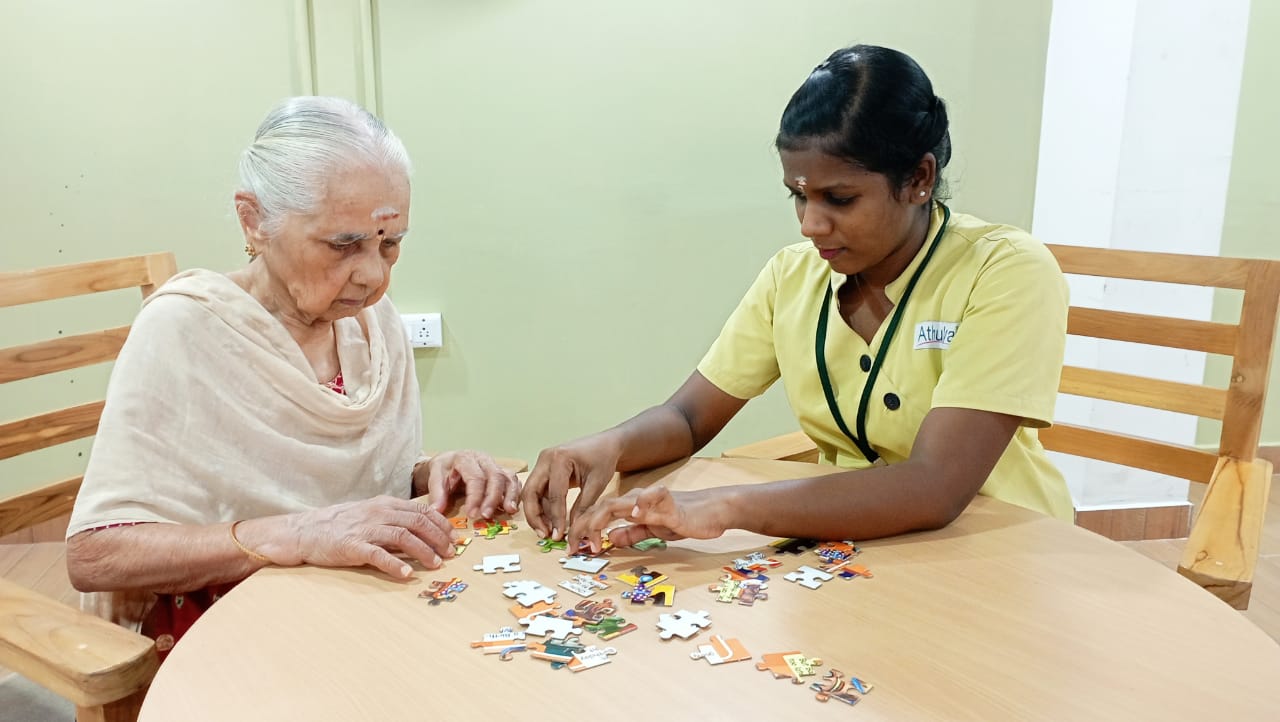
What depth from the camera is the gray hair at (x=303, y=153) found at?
75.7 inches

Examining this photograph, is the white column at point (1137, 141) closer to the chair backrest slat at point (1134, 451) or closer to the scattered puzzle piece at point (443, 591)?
the chair backrest slat at point (1134, 451)

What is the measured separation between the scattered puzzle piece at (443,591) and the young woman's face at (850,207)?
0.97 metres

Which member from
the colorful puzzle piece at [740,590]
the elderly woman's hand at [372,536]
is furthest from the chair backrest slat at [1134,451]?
the elderly woman's hand at [372,536]

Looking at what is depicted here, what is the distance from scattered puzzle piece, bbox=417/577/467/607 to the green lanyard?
3.08 feet

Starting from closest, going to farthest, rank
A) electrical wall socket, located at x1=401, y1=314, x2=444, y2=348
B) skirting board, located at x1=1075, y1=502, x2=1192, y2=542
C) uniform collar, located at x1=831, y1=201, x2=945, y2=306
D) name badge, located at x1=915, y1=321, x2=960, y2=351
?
1. name badge, located at x1=915, y1=321, x2=960, y2=351
2. uniform collar, located at x1=831, y1=201, x2=945, y2=306
3. electrical wall socket, located at x1=401, y1=314, x2=444, y2=348
4. skirting board, located at x1=1075, y1=502, x2=1192, y2=542

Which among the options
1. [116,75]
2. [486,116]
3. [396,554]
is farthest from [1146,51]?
[116,75]

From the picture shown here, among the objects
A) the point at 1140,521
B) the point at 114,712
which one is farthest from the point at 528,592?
the point at 1140,521

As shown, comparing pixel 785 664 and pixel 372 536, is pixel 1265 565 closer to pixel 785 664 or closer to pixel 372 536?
pixel 785 664

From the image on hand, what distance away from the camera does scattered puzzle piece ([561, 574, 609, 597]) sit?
165 cm

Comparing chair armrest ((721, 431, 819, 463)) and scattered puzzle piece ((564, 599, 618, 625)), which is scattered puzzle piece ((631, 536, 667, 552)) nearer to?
scattered puzzle piece ((564, 599, 618, 625))

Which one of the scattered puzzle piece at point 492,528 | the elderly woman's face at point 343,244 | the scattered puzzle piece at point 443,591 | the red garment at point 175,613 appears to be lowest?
the red garment at point 175,613

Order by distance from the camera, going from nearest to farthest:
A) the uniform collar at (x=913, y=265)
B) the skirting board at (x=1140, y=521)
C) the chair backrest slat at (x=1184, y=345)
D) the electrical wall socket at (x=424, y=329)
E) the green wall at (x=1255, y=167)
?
the uniform collar at (x=913, y=265) → the chair backrest slat at (x=1184, y=345) → the electrical wall socket at (x=424, y=329) → the skirting board at (x=1140, y=521) → the green wall at (x=1255, y=167)

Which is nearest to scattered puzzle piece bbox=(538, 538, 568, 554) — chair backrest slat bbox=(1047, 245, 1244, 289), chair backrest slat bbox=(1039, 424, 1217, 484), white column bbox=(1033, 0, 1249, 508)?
chair backrest slat bbox=(1039, 424, 1217, 484)

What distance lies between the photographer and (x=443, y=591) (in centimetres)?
165
